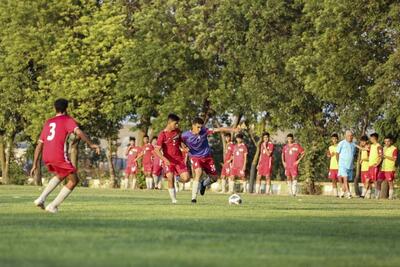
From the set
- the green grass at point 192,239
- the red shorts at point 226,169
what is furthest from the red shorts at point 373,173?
the green grass at point 192,239

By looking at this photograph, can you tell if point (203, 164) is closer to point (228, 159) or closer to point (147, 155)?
point (228, 159)

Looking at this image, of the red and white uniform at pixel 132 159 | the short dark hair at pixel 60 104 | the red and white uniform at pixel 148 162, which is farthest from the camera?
the red and white uniform at pixel 132 159

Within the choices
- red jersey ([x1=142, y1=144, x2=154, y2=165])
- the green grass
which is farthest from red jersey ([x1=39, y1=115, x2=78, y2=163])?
red jersey ([x1=142, y1=144, x2=154, y2=165])

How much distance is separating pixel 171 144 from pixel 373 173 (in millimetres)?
18353

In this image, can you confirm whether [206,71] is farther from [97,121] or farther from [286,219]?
[286,219]

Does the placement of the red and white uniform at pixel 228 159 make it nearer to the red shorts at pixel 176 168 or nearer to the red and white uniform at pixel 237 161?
the red and white uniform at pixel 237 161

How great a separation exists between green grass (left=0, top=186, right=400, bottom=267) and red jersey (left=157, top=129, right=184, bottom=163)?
255 inches

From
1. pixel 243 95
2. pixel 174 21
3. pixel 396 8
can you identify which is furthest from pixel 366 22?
pixel 174 21

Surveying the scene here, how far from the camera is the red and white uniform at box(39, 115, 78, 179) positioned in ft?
75.7

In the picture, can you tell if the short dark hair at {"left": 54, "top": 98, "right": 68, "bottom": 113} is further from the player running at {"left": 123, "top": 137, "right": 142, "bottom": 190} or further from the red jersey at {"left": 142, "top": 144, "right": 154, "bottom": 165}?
the player running at {"left": 123, "top": 137, "right": 142, "bottom": 190}

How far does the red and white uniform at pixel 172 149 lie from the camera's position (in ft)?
102

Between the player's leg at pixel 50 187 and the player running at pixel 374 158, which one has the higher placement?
the player running at pixel 374 158

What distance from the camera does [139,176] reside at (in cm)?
6588

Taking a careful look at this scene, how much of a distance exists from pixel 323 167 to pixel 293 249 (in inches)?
1853
